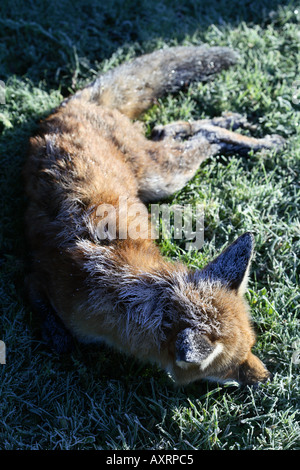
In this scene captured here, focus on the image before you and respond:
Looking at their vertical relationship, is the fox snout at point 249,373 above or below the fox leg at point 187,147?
below

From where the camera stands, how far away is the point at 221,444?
361 centimetres

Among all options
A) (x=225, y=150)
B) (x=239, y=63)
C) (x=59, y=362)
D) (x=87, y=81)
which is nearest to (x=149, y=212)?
(x=225, y=150)

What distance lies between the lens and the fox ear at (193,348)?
3115 mm

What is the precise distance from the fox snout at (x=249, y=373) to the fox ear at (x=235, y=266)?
572mm

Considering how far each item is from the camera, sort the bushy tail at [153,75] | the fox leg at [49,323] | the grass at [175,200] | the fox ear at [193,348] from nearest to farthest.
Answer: the fox ear at [193,348]
the grass at [175,200]
the fox leg at [49,323]
the bushy tail at [153,75]

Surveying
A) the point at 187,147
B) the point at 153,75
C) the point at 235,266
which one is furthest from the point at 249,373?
the point at 153,75

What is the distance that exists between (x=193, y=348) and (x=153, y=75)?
3736 mm

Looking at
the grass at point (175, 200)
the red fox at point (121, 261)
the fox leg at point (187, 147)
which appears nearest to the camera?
the red fox at point (121, 261)

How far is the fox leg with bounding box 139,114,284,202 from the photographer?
195 inches

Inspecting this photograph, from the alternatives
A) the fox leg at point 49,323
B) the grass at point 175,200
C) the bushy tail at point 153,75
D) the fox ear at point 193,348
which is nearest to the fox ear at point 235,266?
the fox ear at point 193,348

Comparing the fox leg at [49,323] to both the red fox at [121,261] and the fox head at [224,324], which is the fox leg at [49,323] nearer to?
the red fox at [121,261]

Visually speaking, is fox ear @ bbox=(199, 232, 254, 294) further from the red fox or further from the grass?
the grass

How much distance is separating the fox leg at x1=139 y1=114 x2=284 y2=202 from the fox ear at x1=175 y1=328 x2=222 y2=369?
6.60ft

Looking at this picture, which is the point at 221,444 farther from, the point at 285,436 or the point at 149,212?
the point at 149,212
